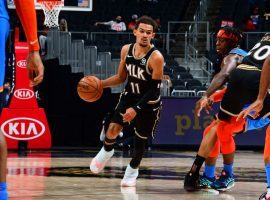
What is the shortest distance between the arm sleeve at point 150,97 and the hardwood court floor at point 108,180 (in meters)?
0.94

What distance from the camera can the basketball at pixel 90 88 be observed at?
973cm

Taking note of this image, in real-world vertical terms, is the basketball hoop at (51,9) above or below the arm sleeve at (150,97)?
above

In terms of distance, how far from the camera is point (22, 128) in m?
17.0

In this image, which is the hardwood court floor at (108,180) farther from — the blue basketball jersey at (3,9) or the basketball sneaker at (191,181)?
the blue basketball jersey at (3,9)

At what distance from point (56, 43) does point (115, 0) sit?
7470 mm

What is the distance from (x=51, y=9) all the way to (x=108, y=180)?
8.33m

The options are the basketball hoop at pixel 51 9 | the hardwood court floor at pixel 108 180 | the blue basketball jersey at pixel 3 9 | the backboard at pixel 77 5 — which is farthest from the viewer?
the backboard at pixel 77 5

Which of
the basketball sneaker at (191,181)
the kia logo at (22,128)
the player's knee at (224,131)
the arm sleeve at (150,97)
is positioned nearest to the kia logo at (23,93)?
the kia logo at (22,128)

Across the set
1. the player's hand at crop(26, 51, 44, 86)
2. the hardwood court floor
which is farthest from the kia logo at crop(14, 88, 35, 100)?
the player's hand at crop(26, 51, 44, 86)

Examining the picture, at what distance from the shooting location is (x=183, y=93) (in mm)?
19219

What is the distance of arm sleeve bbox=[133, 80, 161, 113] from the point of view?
9.18 meters

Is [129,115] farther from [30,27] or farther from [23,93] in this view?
[23,93]

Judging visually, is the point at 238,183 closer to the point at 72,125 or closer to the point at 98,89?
the point at 98,89

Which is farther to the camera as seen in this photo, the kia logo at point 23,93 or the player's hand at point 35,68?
the kia logo at point 23,93
